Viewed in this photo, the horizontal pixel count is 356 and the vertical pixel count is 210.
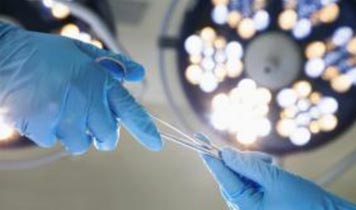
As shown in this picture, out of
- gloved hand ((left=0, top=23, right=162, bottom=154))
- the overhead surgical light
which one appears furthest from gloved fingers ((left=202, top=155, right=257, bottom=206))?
the overhead surgical light

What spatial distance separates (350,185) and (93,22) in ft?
3.04

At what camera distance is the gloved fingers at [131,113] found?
3.94 feet

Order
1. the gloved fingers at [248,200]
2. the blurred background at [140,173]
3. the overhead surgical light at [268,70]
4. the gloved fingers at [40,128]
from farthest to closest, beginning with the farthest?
the blurred background at [140,173] < the overhead surgical light at [268,70] < the gloved fingers at [248,200] < the gloved fingers at [40,128]

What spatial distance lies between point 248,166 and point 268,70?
1.99ft

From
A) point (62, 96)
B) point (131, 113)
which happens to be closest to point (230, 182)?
point (131, 113)

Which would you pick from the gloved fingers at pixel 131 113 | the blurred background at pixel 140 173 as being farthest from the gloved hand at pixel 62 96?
the blurred background at pixel 140 173

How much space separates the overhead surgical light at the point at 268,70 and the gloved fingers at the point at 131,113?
0.54 m

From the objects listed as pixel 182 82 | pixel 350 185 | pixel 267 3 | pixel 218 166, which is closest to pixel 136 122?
pixel 218 166

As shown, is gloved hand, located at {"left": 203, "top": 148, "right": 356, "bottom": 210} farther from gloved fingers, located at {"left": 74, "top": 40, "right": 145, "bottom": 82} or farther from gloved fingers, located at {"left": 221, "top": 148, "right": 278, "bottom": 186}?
gloved fingers, located at {"left": 74, "top": 40, "right": 145, "bottom": 82}

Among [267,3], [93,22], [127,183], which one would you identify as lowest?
[127,183]

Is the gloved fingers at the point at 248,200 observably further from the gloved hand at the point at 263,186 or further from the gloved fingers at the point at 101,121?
the gloved fingers at the point at 101,121

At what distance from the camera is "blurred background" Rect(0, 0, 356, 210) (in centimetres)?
188

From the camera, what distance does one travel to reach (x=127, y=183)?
6.27 feet

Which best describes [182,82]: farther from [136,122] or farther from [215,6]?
[136,122]
